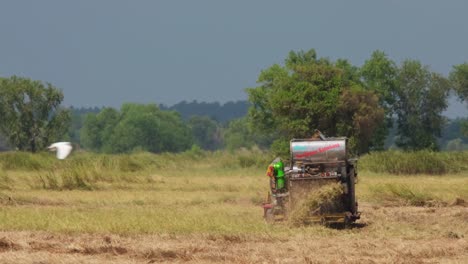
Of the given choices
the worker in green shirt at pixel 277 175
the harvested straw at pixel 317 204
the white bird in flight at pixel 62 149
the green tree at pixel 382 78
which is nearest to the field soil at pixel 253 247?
the harvested straw at pixel 317 204

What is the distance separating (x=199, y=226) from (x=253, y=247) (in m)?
2.86

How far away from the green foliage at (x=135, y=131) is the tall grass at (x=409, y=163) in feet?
267

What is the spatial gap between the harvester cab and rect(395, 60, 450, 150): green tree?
164 feet

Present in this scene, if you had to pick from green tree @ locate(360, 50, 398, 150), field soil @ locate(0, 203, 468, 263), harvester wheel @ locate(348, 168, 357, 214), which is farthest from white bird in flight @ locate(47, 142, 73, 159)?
green tree @ locate(360, 50, 398, 150)

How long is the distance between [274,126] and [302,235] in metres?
49.0

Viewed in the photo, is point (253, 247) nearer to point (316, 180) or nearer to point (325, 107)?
point (316, 180)

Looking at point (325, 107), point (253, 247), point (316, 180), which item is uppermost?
point (325, 107)

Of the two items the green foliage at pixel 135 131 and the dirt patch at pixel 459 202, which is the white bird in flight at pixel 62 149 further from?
the green foliage at pixel 135 131

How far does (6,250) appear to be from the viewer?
16.1m

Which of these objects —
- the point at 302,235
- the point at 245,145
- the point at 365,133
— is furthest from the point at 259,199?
the point at 245,145

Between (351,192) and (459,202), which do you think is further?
(459,202)

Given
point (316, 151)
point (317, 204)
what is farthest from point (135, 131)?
point (317, 204)

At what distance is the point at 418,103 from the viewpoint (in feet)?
235

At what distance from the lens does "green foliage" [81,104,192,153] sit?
134m
